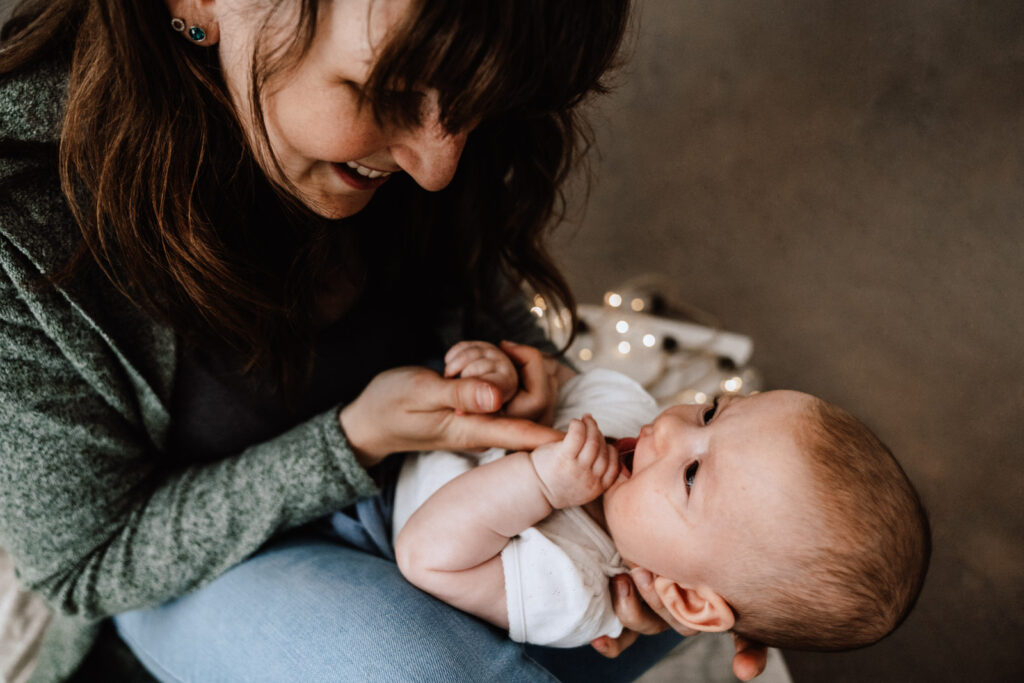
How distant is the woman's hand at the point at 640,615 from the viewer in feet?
2.97

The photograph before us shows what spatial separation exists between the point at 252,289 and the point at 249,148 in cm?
16

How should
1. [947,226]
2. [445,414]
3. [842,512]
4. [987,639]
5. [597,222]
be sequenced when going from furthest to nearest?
[597,222] → [947,226] → [987,639] → [445,414] → [842,512]

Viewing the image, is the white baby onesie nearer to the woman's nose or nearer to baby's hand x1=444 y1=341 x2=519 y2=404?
baby's hand x1=444 y1=341 x2=519 y2=404

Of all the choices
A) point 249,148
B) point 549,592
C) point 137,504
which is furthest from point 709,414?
point 137,504

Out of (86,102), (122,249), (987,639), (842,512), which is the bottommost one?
(987,639)

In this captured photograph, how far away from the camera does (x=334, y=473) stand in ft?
2.95

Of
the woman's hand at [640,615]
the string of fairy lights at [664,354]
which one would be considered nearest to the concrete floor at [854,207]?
the string of fairy lights at [664,354]

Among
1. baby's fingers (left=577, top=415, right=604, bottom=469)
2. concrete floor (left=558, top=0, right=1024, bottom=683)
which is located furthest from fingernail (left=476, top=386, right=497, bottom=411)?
concrete floor (left=558, top=0, right=1024, bottom=683)

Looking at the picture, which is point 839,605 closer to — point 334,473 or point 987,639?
point 334,473

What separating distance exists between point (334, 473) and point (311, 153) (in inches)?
16.5

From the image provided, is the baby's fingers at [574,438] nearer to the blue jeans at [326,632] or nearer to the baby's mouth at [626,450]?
the baby's mouth at [626,450]

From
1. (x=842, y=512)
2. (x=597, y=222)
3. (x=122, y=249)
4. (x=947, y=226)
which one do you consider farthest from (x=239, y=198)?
(x=947, y=226)

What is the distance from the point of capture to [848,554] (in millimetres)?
771

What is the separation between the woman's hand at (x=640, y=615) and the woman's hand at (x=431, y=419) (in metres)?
0.23
